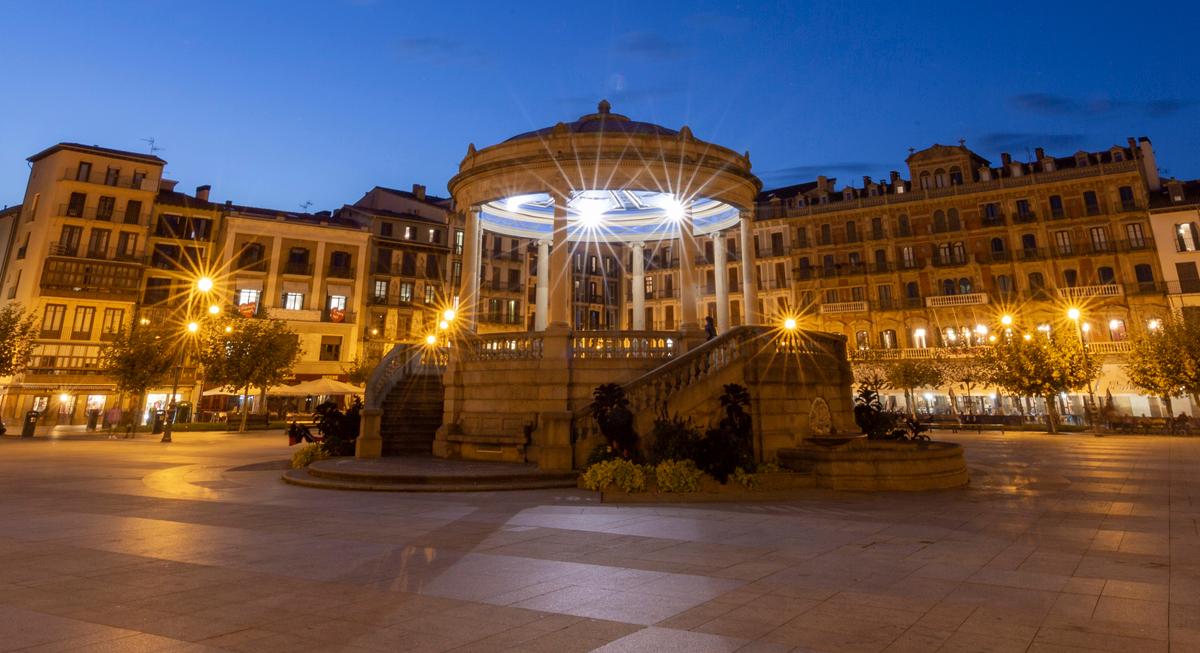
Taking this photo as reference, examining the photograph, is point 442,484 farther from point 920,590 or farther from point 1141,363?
point 1141,363

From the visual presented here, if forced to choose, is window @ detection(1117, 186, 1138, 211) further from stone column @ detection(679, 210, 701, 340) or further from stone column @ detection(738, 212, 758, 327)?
stone column @ detection(679, 210, 701, 340)

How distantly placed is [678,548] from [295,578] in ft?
15.2

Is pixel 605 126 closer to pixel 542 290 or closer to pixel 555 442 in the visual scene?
pixel 542 290

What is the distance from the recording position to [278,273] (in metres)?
56.6

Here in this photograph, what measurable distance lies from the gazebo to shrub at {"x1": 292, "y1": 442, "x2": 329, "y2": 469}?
1.29 m

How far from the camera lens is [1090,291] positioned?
48.4 metres

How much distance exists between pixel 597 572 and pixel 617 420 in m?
7.08

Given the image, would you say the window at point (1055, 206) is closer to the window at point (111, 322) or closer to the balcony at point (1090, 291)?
the balcony at point (1090, 291)

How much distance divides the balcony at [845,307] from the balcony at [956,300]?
17.4 feet

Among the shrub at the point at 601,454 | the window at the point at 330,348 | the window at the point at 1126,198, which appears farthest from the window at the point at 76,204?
the window at the point at 1126,198

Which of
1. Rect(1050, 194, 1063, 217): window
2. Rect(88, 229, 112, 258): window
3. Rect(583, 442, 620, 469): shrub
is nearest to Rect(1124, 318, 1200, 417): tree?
Rect(1050, 194, 1063, 217): window

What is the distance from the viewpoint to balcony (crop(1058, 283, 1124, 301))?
47719mm

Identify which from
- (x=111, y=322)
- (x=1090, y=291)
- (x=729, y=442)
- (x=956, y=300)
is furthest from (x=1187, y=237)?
(x=111, y=322)

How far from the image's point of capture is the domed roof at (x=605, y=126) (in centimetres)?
2047
